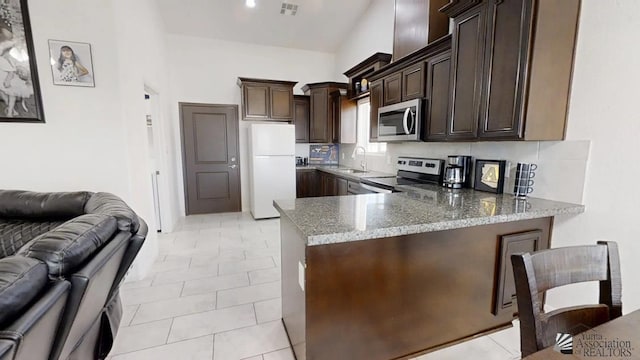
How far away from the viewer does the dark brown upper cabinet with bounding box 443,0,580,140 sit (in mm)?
1743

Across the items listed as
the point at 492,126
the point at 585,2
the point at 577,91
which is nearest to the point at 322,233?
the point at 492,126

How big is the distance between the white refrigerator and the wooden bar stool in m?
4.23

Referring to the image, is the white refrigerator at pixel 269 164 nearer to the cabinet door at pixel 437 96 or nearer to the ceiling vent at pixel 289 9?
the ceiling vent at pixel 289 9

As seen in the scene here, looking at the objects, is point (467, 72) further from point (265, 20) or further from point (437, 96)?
point (265, 20)

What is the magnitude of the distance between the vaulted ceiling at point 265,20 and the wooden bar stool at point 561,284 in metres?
4.66

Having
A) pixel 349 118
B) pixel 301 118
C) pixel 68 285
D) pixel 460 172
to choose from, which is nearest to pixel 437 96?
pixel 460 172

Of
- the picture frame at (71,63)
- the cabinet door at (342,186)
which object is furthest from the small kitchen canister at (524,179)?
the picture frame at (71,63)

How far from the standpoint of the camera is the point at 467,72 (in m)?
2.21

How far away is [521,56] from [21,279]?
2.54m

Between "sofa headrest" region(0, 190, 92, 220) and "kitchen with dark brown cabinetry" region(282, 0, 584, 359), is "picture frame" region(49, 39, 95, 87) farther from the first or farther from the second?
"kitchen with dark brown cabinetry" region(282, 0, 584, 359)

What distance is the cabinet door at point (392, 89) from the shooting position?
3129mm

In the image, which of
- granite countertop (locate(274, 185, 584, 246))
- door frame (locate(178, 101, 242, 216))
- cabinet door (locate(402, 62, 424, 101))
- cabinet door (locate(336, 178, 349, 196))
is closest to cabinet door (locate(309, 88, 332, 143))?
cabinet door (locate(336, 178, 349, 196))

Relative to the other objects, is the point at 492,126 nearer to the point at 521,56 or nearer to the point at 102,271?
A: the point at 521,56

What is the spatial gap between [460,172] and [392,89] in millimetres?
1246
